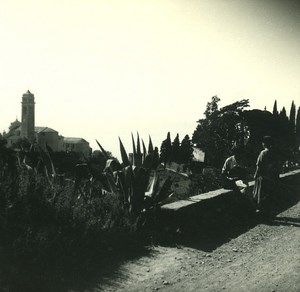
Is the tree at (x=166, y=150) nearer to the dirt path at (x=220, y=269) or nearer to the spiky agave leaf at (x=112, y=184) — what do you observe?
the spiky agave leaf at (x=112, y=184)

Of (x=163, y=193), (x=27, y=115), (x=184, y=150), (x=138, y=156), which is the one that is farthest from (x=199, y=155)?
(x=27, y=115)

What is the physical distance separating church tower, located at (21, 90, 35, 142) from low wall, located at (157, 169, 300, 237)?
104 metres

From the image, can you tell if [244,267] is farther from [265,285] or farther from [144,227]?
[144,227]

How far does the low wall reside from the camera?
17.5ft

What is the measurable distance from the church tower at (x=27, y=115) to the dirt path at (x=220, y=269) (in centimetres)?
10601

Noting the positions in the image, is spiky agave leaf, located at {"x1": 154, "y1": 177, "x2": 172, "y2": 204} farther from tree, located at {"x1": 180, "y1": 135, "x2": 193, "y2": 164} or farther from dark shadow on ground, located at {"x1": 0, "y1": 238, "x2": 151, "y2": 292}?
tree, located at {"x1": 180, "y1": 135, "x2": 193, "y2": 164}

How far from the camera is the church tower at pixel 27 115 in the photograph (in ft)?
350

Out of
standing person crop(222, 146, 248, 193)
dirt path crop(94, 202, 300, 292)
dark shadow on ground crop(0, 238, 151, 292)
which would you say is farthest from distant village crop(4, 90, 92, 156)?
dark shadow on ground crop(0, 238, 151, 292)

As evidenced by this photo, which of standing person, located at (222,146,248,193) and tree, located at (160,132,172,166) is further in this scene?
standing person, located at (222,146,248,193)

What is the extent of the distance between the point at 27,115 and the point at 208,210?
361 feet

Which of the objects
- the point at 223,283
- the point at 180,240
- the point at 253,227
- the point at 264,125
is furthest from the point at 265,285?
the point at 264,125

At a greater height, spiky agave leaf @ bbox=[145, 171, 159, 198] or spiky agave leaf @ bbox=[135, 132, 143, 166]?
spiky agave leaf @ bbox=[135, 132, 143, 166]

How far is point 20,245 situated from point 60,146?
11234cm

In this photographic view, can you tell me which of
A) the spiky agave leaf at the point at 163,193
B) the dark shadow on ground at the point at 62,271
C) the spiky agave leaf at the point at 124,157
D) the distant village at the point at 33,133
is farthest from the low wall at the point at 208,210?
the distant village at the point at 33,133
